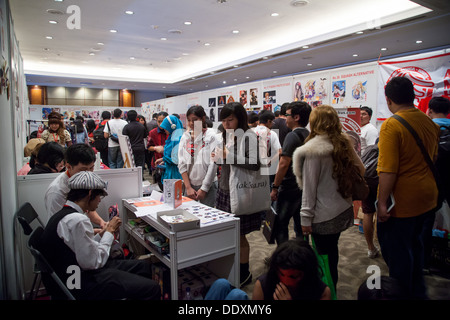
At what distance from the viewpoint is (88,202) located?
1768mm

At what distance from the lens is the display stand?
1867 millimetres

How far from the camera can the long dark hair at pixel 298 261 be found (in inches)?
50.7

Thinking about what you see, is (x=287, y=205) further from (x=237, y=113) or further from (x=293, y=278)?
(x=293, y=278)

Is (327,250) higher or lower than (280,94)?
lower

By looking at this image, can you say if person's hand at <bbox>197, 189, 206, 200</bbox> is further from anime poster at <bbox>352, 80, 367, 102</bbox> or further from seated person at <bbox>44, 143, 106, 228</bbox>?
anime poster at <bbox>352, 80, 367, 102</bbox>

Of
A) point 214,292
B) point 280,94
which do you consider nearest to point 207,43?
point 280,94

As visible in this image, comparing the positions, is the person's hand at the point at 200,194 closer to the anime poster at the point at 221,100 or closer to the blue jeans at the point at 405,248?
the blue jeans at the point at 405,248

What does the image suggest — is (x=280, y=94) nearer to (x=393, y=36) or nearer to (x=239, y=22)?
(x=239, y=22)

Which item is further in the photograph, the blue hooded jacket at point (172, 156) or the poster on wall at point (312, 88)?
the poster on wall at point (312, 88)

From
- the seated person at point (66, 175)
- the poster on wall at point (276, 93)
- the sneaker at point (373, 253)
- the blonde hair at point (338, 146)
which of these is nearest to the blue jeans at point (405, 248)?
the blonde hair at point (338, 146)

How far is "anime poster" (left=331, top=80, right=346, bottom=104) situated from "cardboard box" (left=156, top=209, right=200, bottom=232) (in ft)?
13.1

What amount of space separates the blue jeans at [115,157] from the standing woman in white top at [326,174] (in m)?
4.96
